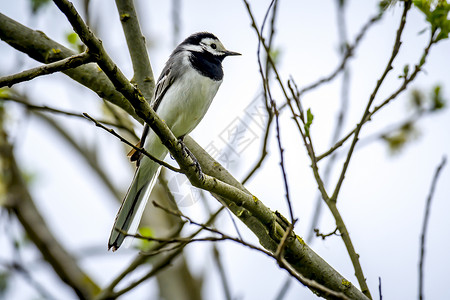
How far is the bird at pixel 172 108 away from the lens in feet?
12.5

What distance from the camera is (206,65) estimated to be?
4105 mm

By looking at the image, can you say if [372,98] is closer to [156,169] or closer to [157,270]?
[156,169]

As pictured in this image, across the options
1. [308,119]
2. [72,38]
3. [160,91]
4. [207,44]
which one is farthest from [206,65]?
[308,119]

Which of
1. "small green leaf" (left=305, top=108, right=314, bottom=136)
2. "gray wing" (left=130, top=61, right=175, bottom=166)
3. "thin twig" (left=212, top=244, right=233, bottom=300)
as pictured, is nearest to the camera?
"small green leaf" (left=305, top=108, right=314, bottom=136)

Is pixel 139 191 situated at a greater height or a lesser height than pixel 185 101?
lesser

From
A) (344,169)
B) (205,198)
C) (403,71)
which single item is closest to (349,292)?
(344,169)

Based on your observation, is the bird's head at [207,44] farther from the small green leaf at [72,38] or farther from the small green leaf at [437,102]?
the small green leaf at [437,102]

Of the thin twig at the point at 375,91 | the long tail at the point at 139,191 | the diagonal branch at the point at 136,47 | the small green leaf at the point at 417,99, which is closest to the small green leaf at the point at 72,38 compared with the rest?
the diagonal branch at the point at 136,47

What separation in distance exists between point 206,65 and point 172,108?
1.83 feet

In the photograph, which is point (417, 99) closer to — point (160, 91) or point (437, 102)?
point (437, 102)

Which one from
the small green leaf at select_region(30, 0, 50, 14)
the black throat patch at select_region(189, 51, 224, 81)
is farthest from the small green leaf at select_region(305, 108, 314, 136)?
the small green leaf at select_region(30, 0, 50, 14)

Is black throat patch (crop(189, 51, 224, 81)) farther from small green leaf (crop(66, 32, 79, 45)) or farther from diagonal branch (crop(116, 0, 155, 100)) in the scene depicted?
small green leaf (crop(66, 32, 79, 45))

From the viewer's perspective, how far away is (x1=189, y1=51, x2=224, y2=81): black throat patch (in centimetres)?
401

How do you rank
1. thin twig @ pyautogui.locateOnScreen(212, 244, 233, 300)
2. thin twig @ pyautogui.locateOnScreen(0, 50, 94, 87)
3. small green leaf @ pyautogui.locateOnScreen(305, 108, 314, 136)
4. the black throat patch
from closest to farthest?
thin twig @ pyautogui.locateOnScreen(0, 50, 94, 87) → small green leaf @ pyautogui.locateOnScreen(305, 108, 314, 136) → the black throat patch → thin twig @ pyautogui.locateOnScreen(212, 244, 233, 300)
